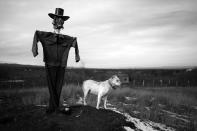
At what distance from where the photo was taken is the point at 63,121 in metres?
5.07

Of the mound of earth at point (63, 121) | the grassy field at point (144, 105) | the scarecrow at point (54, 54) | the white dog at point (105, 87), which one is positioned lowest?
the grassy field at point (144, 105)

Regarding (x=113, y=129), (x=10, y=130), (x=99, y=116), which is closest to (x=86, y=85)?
(x=99, y=116)

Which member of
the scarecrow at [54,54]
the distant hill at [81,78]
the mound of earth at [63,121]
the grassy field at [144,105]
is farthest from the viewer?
the distant hill at [81,78]

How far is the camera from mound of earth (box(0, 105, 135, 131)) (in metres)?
4.79

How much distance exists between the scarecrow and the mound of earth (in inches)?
16.3

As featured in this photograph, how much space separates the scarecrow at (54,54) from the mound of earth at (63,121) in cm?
41

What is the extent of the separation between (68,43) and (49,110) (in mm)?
1927

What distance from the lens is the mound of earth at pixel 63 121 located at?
4.79 m

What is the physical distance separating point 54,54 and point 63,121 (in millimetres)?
1827

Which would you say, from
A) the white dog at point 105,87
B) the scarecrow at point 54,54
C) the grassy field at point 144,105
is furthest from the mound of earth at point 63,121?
the grassy field at point 144,105

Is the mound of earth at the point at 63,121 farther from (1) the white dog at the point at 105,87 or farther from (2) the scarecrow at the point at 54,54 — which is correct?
(1) the white dog at the point at 105,87

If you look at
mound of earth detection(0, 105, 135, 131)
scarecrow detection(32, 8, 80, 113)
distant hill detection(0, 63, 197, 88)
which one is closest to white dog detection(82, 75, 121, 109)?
mound of earth detection(0, 105, 135, 131)

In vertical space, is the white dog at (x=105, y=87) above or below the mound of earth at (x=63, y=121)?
above

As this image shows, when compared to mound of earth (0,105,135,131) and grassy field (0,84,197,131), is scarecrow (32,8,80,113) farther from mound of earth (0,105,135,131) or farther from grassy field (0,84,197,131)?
grassy field (0,84,197,131)
